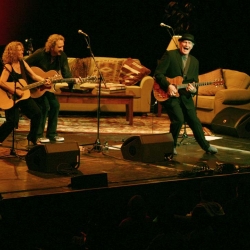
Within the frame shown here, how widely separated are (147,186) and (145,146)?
4.74ft

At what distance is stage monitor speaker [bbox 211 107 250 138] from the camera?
11383mm

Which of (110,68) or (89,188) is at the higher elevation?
(110,68)

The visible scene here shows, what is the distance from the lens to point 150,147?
8.86 metres

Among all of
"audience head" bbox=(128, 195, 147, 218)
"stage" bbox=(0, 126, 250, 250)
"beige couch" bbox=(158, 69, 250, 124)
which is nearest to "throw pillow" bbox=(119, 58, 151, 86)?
"beige couch" bbox=(158, 69, 250, 124)

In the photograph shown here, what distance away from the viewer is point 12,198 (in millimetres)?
6527

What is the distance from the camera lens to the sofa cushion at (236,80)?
43.2 ft

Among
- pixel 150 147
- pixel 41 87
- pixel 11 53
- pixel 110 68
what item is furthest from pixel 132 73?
pixel 150 147

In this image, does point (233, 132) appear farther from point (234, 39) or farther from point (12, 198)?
point (12, 198)

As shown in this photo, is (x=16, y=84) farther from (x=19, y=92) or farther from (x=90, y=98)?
(x=90, y=98)

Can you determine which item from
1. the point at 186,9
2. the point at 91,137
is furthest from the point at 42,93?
the point at 186,9

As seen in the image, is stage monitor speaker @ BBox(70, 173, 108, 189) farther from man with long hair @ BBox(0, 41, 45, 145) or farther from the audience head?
man with long hair @ BBox(0, 41, 45, 145)

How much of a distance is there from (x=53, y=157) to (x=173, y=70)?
7.48 feet

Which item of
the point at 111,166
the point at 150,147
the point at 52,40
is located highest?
the point at 52,40

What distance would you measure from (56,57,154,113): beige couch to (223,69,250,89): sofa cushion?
1.48 meters
